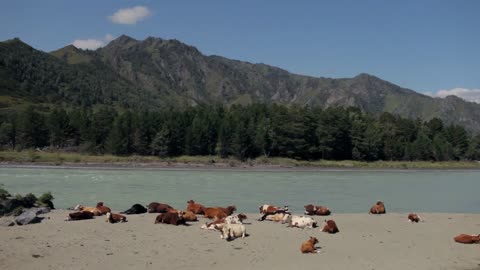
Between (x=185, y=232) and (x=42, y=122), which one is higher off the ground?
(x=42, y=122)

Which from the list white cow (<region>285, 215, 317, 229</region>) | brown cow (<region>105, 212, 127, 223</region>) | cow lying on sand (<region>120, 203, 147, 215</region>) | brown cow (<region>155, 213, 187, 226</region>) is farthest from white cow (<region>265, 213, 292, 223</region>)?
brown cow (<region>105, 212, 127, 223</region>)

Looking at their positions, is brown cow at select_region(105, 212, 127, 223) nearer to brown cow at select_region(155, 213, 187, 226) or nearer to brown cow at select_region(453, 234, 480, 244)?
brown cow at select_region(155, 213, 187, 226)

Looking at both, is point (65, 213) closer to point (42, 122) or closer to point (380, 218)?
point (380, 218)

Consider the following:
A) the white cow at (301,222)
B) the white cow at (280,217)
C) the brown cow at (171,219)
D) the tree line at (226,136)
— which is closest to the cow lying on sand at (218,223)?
the brown cow at (171,219)

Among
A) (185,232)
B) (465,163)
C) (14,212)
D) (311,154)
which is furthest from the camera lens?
(465,163)

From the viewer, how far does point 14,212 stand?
17.6 meters

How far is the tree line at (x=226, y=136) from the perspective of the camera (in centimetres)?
9069

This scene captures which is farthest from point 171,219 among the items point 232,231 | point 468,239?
point 468,239

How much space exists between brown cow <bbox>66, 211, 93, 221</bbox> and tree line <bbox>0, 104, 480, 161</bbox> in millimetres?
70780

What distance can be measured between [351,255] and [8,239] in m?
9.17

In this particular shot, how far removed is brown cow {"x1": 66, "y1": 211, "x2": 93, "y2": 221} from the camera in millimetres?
17156

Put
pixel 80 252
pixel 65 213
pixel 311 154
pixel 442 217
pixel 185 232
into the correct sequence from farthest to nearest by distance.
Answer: pixel 311 154
pixel 442 217
pixel 65 213
pixel 185 232
pixel 80 252

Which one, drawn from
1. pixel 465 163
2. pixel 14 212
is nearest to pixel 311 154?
pixel 465 163

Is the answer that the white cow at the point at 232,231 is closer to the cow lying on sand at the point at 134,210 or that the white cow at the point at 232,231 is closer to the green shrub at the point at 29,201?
the cow lying on sand at the point at 134,210
